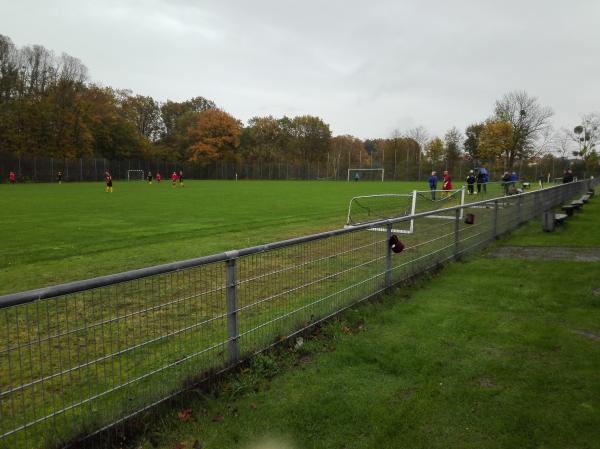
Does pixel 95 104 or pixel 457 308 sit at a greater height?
pixel 95 104

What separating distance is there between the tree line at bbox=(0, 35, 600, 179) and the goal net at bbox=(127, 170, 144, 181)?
13.6 ft

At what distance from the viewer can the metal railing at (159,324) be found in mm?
3059

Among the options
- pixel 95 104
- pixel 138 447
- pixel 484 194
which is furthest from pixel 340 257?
pixel 95 104

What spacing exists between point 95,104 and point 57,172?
16959mm

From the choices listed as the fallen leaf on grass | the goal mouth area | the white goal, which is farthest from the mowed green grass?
the fallen leaf on grass

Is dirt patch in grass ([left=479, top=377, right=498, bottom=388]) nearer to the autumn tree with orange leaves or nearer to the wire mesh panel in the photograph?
the wire mesh panel

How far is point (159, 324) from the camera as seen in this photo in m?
5.00

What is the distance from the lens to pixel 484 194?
2225cm

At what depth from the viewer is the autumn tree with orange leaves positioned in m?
78.6

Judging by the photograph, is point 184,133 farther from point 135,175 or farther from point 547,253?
point 547,253

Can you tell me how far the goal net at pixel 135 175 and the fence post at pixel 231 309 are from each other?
66323 mm

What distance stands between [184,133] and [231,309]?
84.9 metres

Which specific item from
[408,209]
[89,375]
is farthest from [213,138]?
[89,375]

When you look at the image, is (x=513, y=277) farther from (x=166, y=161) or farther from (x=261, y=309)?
(x=166, y=161)
